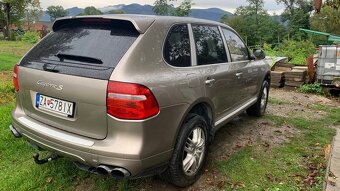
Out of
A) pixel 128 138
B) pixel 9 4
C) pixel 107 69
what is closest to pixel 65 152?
pixel 128 138

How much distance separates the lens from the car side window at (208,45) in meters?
3.62

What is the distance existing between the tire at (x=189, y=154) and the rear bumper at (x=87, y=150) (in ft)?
0.65

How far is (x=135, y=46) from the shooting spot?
2756 mm

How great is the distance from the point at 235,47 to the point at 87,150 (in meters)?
2.87

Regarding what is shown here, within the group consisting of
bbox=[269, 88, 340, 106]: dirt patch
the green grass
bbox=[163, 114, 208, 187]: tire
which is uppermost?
bbox=[163, 114, 208, 187]: tire

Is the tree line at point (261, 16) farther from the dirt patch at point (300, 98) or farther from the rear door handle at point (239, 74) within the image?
the rear door handle at point (239, 74)

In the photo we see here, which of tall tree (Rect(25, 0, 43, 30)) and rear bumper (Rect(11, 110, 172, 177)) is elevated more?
tall tree (Rect(25, 0, 43, 30))

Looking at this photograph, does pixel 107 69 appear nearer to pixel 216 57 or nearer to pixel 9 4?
pixel 216 57

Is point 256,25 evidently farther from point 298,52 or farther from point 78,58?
point 78,58

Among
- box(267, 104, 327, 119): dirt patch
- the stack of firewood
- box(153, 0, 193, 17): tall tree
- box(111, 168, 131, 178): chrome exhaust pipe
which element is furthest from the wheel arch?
box(153, 0, 193, 17): tall tree

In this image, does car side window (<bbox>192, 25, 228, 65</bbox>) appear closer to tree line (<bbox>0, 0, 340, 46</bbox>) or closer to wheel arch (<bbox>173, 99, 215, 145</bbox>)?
wheel arch (<bbox>173, 99, 215, 145</bbox>)

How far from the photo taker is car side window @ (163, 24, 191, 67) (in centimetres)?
306

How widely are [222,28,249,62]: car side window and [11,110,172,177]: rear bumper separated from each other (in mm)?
2106

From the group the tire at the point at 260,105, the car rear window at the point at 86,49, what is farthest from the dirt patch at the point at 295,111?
the car rear window at the point at 86,49
